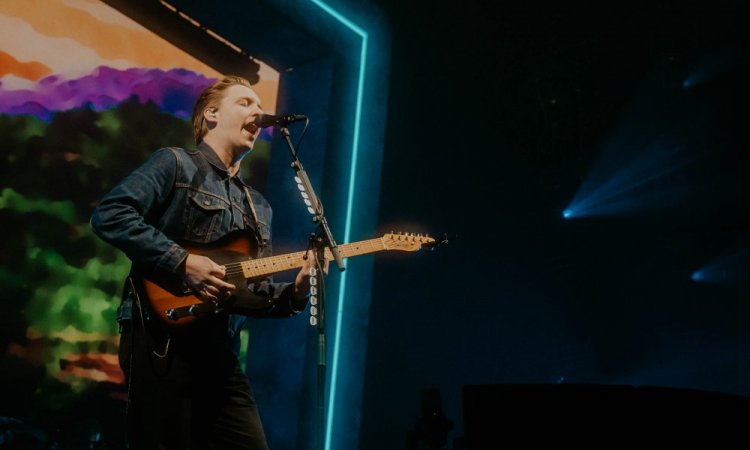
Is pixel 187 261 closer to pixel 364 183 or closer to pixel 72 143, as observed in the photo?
pixel 72 143

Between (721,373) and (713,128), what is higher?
(713,128)

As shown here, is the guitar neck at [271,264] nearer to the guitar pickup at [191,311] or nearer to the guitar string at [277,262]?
the guitar string at [277,262]

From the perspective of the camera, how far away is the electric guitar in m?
2.32

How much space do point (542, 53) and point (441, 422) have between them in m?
5.18

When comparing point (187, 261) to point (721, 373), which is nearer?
point (187, 261)

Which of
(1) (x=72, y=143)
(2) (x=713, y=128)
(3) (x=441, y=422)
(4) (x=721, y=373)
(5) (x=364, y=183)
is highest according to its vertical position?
(2) (x=713, y=128)

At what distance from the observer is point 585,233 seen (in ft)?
22.3

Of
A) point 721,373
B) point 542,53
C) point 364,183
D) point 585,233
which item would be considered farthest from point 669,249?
point 364,183

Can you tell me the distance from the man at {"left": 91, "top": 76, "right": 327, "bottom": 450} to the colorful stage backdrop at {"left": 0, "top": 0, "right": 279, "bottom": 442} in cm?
145

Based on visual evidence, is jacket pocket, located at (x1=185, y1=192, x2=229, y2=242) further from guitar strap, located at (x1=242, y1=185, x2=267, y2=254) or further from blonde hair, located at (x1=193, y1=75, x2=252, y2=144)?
blonde hair, located at (x1=193, y1=75, x2=252, y2=144)

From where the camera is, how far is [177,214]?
2572 mm

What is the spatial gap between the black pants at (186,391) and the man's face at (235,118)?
97 cm

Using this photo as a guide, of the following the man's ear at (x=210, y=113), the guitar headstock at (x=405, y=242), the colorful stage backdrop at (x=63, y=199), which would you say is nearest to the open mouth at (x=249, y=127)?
the man's ear at (x=210, y=113)

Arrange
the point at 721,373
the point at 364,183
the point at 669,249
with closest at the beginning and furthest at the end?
the point at 364,183
the point at 721,373
the point at 669,249
